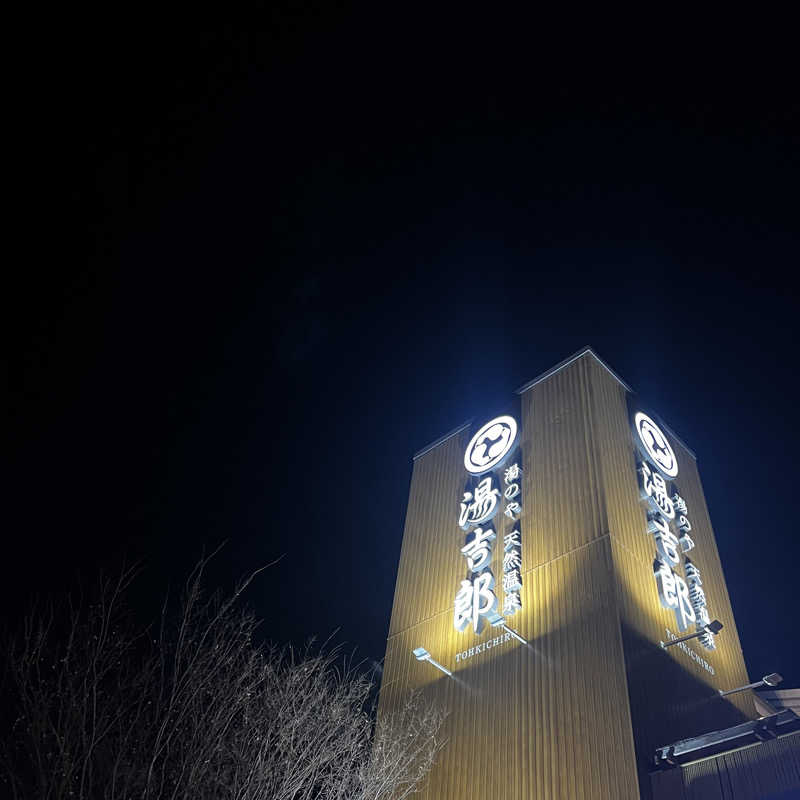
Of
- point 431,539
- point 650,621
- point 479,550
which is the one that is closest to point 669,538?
point 650,621

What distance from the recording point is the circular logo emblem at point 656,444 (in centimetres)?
1459

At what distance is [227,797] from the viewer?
8.88 m

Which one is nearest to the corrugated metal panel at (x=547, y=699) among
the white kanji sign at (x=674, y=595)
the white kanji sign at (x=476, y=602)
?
the white kanji sign at (x=476, y=602)

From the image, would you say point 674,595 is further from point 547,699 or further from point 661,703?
point 547,699

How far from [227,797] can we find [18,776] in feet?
8.14

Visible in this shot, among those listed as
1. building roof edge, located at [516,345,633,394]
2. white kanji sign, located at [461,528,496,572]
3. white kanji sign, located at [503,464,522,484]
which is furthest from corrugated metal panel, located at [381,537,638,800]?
building roof edge, located at [516,345,633,394]

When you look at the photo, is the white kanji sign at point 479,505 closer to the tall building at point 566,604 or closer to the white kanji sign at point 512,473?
the tall building at point 566,604

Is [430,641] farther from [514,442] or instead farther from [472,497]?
[514,442]

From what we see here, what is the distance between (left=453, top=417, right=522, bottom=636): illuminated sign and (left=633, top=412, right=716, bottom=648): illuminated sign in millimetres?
2442

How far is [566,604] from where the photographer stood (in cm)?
1152

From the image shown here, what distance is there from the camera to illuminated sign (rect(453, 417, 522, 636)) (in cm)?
1257

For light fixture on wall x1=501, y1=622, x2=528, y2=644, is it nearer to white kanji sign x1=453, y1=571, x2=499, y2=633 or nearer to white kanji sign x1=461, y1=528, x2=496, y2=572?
white kanji sign x1=453, y1=571, x2=499, y2=633

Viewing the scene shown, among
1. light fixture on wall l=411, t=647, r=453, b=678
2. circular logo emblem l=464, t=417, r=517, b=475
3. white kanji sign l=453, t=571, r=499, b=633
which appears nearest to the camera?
light fixture on wall l=411, t=647, r=453, b=678

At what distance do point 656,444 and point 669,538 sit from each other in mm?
2728
